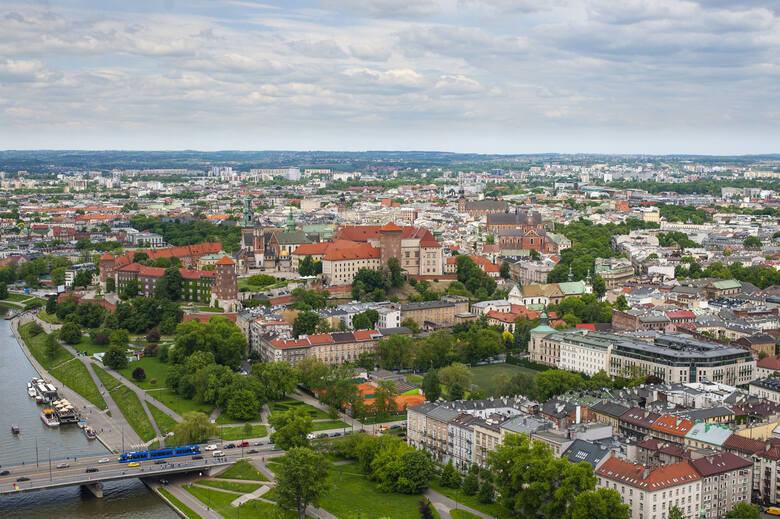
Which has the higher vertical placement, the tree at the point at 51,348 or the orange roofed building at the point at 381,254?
the orange roofed building at the point at 381,254

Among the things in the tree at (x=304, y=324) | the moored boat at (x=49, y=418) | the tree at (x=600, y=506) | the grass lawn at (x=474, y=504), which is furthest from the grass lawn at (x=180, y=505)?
the tree at (x=304, y=324)

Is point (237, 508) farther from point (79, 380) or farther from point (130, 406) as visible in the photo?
point (79, 380)

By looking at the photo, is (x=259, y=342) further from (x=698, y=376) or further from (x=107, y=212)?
(x=107, y=212)

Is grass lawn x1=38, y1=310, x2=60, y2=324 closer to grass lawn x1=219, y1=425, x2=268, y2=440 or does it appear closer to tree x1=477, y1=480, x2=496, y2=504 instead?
grass lawn x1=219, y1=425, x2=268, y2=440

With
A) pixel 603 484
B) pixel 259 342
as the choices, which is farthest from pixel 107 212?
pixel 603 484

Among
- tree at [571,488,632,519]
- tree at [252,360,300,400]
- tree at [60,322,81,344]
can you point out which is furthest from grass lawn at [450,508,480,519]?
tree at [60,322,81,344]

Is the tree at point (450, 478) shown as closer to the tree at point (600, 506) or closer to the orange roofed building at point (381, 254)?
the tree at point (600, 506)

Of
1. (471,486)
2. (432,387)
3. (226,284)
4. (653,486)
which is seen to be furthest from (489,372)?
(653,486)
